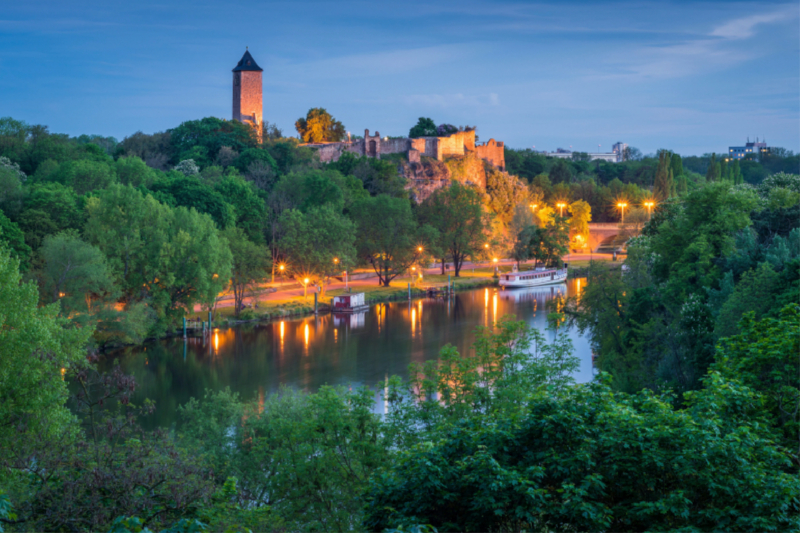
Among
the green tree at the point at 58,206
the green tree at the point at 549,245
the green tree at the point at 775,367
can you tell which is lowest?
the green tree at the point at 775,367

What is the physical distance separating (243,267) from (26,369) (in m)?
22.3

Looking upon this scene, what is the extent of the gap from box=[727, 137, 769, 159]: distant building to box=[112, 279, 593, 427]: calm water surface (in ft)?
264

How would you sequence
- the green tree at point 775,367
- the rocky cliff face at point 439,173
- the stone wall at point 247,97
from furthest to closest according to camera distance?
the stone wall at point 247,97 → the rocky cliff face at point 439,173 → the green tree at point 775,367

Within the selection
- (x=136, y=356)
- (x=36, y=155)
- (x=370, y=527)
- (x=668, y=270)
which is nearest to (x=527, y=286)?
(x=668, y=270)

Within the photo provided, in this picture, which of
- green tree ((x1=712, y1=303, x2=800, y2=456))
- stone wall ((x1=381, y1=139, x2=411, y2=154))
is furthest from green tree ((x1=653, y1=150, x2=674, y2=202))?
green tree ((x1=712, y1=303, x2=800, y2=456))

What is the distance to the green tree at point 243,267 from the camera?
3612 centimetres

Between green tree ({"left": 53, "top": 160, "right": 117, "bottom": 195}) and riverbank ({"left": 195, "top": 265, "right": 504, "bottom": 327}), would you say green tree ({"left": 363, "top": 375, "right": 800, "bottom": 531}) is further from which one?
green tree ({"left": 53, "top": 160, "right": 117, "bottom": 195})

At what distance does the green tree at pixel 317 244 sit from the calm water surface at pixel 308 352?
3.62 m

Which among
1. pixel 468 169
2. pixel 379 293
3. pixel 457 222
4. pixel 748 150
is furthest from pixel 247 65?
pixel 748 150

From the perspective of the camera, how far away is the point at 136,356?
91.7 feet

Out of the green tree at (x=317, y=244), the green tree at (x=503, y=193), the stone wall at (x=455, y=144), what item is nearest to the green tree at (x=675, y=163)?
the green tree at (x=503, y=193)

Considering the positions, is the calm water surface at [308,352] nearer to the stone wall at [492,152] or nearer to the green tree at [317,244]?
the green tree at [317,244]

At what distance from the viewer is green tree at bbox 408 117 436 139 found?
72500mm

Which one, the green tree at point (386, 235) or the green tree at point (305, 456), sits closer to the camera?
the green tree at point (305, 456)
